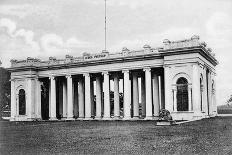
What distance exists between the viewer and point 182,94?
4478 cm

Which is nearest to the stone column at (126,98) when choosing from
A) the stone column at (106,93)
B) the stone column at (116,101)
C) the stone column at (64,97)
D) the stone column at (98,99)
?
the stone column at (116,101)

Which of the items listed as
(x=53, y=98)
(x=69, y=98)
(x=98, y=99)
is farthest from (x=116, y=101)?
(x=53, y=98)

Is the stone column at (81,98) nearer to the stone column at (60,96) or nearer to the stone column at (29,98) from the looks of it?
the stone column at (60,96)

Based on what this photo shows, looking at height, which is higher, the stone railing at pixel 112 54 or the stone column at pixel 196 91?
the stone railing at pixel 112 54

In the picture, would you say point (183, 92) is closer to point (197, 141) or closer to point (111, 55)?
point (111, 55)

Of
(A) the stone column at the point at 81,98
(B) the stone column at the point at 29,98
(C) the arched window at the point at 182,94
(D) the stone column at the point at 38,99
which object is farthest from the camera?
(D) the stone column at the point at 38,99

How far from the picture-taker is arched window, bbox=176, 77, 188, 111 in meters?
44.5

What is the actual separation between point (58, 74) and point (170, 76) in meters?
19.5

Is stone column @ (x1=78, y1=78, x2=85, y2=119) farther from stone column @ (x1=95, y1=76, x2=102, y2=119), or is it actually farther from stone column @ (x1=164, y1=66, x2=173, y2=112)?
stone column @ (x1=164, y1=66, x2=173, y2=112)

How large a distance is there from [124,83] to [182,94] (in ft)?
29.1

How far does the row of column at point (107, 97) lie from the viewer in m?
48.6

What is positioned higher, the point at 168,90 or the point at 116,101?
the point at 168,90

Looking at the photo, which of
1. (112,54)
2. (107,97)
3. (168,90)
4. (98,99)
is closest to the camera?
(168,90)

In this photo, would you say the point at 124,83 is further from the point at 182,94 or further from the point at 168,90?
the point at 182,94
